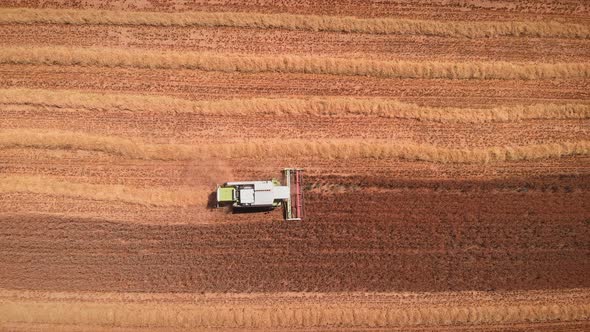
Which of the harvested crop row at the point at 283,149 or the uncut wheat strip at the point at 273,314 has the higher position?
the harvested crop row at the point at 283,149

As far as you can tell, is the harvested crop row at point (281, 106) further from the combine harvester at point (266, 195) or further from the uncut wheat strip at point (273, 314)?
the uncut wheat strip at point (273, 314)

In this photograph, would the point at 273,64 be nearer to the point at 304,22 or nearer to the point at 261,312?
the point at 304,22

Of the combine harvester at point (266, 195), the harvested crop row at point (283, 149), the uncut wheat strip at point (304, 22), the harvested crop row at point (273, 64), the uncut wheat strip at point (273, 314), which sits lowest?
the uncut wheat strip at point (273, 314)

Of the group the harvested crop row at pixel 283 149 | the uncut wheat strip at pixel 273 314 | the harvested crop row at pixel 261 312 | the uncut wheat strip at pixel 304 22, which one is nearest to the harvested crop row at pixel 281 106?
the harvested crop row at pixel 283 149

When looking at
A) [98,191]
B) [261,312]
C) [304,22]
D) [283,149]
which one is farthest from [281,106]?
[261,312]

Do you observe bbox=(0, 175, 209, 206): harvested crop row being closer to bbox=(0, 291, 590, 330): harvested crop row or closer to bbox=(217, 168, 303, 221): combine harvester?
bbox=(217, 168, 303, 221): combine harvester

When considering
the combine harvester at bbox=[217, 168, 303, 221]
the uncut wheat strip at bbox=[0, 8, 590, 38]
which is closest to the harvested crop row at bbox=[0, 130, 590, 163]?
the combine harvester at bbox=[217, 168, 303, 221]
